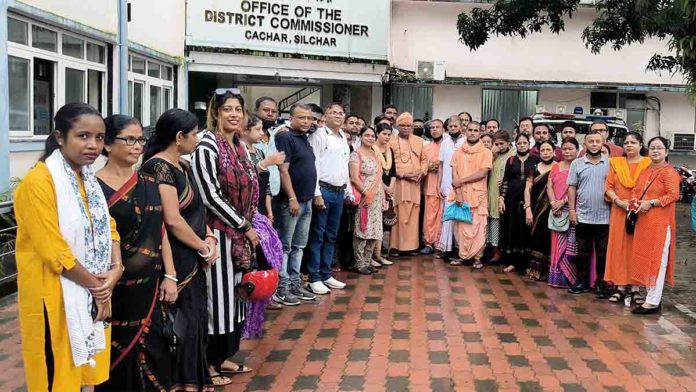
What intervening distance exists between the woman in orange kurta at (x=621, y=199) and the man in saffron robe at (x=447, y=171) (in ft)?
7.20

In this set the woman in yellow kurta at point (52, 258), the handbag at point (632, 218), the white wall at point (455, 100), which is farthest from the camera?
the white wall at point (455, 100)

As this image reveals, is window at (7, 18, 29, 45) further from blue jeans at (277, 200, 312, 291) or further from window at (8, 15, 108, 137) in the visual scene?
blue jeans at (277, 200, 312, 291)

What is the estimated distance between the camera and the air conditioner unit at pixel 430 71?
16.7m

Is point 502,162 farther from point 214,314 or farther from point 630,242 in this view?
point 214,314

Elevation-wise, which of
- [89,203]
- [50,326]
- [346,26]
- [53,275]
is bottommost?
[50,326]

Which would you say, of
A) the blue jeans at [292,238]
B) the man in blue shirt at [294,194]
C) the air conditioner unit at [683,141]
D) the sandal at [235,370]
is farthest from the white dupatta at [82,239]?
the air conditioner unit at [683,141]

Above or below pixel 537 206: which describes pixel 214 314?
below

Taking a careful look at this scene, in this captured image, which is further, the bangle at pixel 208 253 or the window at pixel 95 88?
the window at pixel 95 88

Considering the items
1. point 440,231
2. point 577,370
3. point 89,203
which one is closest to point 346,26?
point 440,231

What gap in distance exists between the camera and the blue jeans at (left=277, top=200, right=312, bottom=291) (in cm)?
607

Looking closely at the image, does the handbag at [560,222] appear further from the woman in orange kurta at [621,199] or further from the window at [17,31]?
the window at [17,31]

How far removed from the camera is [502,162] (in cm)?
798

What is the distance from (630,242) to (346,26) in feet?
29.2

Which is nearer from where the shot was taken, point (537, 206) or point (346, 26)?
point (537, 206)
